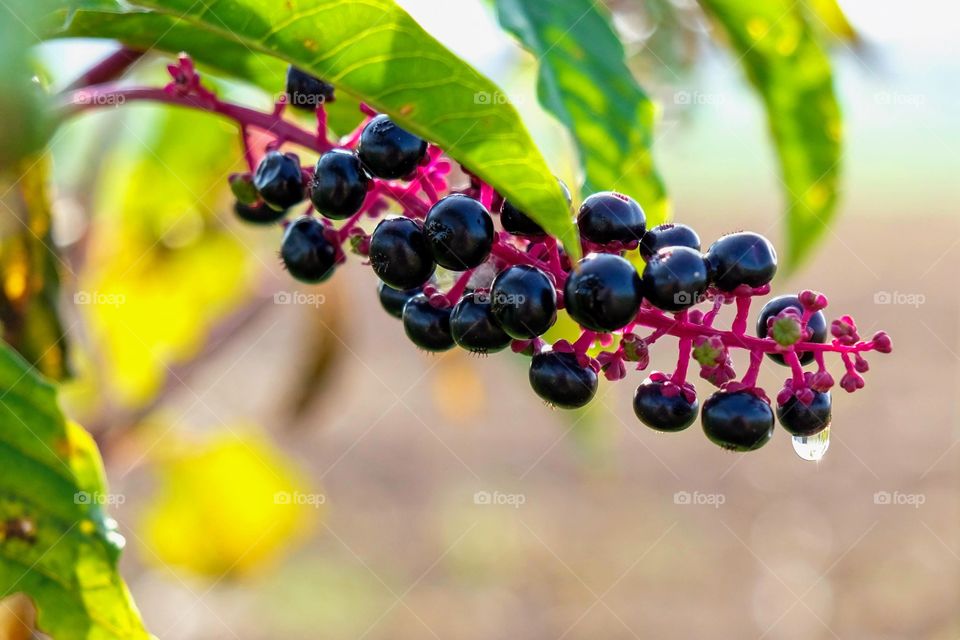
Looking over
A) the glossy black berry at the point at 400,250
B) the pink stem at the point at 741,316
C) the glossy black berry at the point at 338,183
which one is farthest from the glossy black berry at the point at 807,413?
the glossy black berry at the point at 338,183

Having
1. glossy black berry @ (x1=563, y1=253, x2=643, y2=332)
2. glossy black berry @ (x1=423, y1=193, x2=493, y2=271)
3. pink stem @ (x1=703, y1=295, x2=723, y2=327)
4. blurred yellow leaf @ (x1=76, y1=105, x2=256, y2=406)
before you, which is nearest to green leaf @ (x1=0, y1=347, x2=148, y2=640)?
glossy black berry @ (x1=423, y1=193, x2=493, y2=271)

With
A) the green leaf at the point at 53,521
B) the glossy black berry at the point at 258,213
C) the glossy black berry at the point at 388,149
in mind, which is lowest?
the green leaf at the point at 53,521

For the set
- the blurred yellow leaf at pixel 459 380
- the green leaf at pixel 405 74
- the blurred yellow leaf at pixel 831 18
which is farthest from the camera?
the blurred yellow leaf at pixel 459 380

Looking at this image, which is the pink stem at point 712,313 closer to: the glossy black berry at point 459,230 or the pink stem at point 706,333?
the pink stem at point 706,333

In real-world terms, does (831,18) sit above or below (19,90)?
below

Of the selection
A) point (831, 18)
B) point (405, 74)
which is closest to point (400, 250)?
point (405, 74)

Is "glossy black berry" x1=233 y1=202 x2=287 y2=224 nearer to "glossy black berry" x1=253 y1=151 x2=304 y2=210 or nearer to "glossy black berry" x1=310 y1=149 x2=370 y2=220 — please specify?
"glossy black berry" x1=253 y1=151 x2=304 y2=210

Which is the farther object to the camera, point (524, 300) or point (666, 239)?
point (666, 239)

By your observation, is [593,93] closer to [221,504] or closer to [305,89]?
[305,89]
